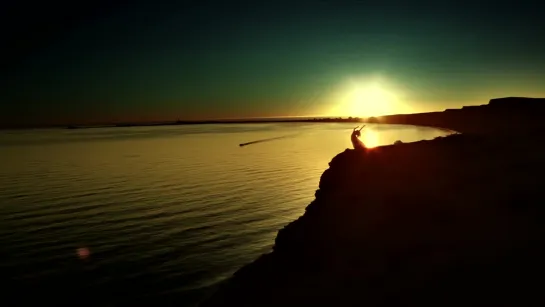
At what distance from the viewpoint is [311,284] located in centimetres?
1152

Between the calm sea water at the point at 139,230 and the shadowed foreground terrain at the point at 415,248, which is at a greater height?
the shadowed foreground terrain at the point at 415,248

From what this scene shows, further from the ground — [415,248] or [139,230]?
[415,248]

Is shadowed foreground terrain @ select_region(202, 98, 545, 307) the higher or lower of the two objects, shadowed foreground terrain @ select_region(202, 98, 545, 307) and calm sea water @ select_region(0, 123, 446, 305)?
the higher

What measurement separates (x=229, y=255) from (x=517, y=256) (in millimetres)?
11021

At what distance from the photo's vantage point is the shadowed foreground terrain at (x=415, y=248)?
995 cm

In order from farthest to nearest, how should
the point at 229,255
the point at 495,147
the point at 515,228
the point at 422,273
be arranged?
the point at 495,147, the point at 229,255, the point at 515,228, the point at 422,273

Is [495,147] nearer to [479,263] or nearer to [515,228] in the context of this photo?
[515,228]

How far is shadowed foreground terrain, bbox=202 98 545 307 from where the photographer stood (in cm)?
995

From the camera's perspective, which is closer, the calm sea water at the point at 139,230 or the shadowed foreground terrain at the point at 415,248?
the shadowed foreground terrain at the point at 415,248

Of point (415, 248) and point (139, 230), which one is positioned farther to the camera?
point (139, 230)

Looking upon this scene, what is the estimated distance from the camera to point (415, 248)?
12.7 meters

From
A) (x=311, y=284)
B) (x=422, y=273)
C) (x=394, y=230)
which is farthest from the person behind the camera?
(x=394, y=230)

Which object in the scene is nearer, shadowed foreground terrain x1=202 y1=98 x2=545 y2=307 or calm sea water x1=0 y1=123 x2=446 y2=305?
shadowed foreground terrain x1=202 y1=98 x2=545 y2=307

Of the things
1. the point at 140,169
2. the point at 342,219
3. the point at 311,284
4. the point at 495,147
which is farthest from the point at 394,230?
the point at 140,169
